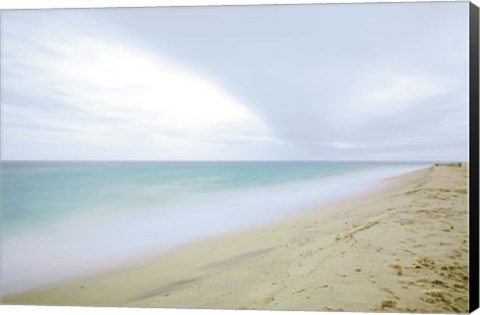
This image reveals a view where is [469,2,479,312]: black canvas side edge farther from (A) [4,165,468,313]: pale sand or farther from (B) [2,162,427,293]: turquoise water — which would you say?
(B) [2,162,427,293]: turquoise water

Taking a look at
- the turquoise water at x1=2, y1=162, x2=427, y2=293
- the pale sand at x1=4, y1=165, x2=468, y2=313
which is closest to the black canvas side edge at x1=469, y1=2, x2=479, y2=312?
the pale sand at x1=4, y1=165, x2=468, y2=313

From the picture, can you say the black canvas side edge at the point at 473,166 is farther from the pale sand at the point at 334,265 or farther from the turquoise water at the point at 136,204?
the turquoise water at the point at 136,204

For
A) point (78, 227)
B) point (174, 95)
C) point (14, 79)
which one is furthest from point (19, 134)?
point (174, 95)

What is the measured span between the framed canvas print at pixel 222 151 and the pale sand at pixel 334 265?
1 centimetres

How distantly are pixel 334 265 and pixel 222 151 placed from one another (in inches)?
44.0

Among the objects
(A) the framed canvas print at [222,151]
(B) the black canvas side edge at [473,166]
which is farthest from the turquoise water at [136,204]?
(B) the black canvas side edge at [473,166]

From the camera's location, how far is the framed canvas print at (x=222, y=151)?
526 centimetres

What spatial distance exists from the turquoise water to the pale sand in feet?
0.35

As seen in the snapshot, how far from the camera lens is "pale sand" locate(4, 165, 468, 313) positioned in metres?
5.12

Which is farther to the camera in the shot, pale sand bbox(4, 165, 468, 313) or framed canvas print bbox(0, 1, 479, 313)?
framed canvas print bbox(0, 1, 479, 313)

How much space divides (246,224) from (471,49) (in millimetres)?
1912

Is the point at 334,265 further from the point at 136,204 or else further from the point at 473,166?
the point at 136,204

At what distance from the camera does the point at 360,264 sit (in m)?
5.22

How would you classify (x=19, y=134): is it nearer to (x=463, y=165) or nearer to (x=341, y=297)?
(x=341, y=297)
